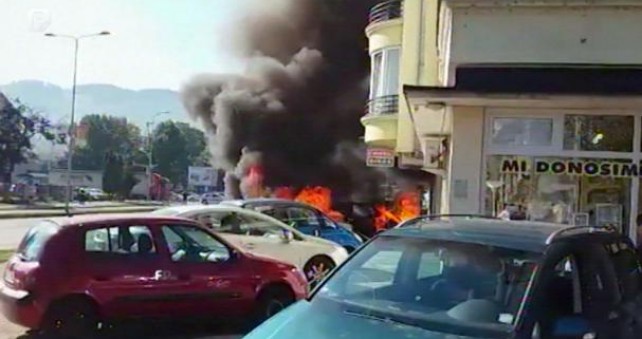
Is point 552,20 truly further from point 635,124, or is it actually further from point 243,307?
point 243,307

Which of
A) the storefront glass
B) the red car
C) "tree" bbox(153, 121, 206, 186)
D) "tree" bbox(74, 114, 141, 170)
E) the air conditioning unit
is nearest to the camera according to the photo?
the red car

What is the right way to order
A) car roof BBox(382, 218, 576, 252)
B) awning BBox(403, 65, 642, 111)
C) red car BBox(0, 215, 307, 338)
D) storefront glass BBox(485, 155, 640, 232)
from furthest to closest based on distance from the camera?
storefront glass BBox(485, 155, 640, 232), awning BBox(403, 65, 642, 111), red car BBox(0, 215, 307, 338), car roof BBox(382, 218, 576, 252)

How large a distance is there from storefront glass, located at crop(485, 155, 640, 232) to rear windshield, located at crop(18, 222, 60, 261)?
580 cm

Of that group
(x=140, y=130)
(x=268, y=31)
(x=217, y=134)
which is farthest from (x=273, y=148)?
(x=140, y=130)

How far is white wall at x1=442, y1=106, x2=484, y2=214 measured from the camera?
1118cm

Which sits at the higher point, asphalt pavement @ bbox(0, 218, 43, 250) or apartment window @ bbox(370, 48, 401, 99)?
apartment window @ bbox(370, 48, 401, 99)

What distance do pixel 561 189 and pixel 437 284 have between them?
6.78 metres

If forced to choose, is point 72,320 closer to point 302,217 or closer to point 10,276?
point 10,276

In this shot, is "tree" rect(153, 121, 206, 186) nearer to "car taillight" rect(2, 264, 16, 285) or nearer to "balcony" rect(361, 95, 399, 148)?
"balcony" rect(361, 95, 399, 148)

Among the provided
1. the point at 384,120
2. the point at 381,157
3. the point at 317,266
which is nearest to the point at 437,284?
the point at 317,266

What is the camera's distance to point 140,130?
11238cm

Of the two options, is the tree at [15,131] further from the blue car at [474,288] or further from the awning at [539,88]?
the blue car at [474,288]

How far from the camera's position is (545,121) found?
11.2 m

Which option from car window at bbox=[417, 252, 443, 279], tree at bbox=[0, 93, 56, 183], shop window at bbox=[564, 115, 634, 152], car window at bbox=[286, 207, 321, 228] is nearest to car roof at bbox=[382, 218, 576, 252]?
car window at bbox=[417, 252, 443, 279]
